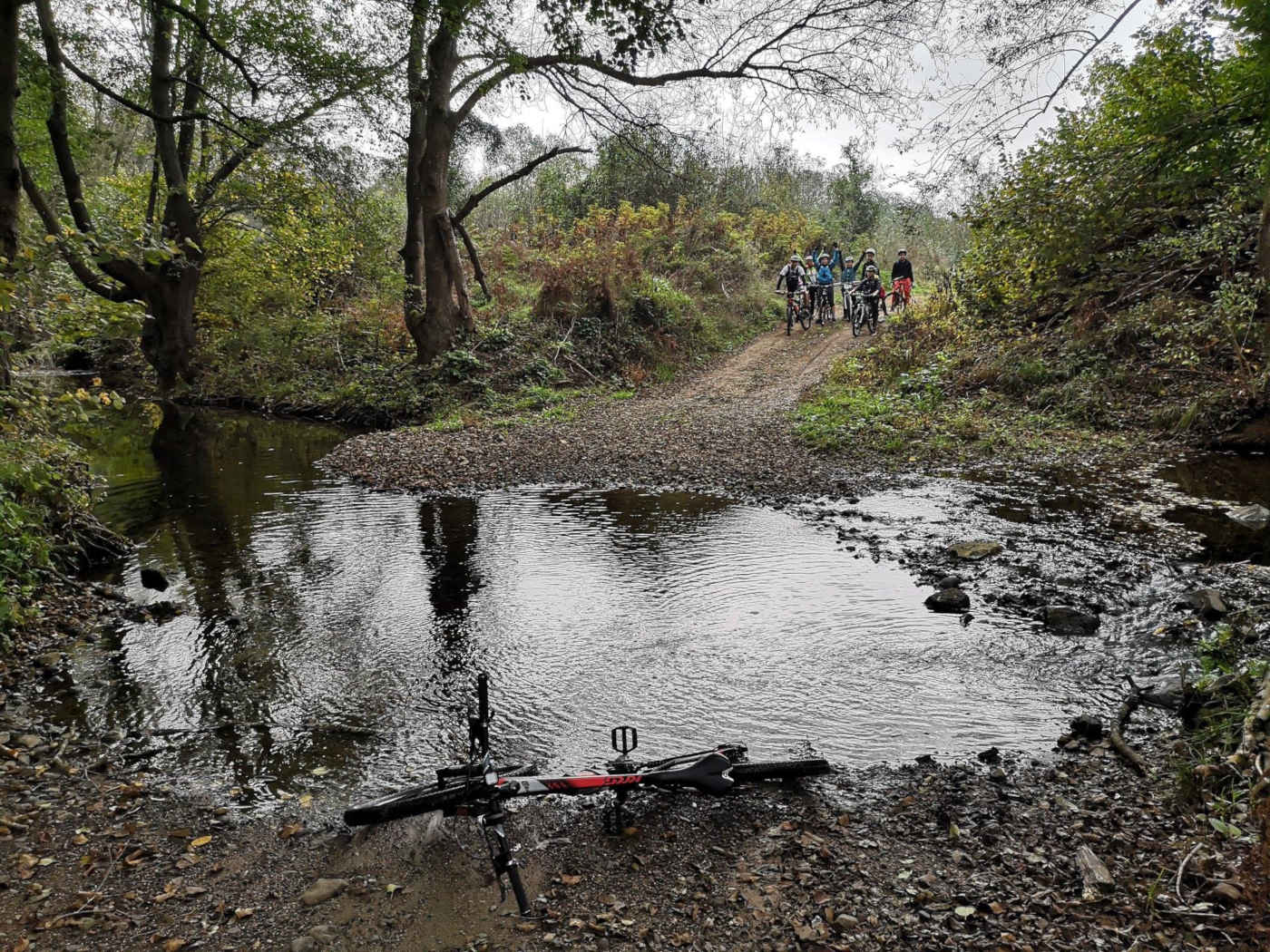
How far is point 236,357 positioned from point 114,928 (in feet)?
72.9

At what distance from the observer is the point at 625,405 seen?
686 inches

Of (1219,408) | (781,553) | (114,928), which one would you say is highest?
(1219,408)

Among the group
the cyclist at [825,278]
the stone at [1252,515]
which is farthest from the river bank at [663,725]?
the cyclist at [825,278]

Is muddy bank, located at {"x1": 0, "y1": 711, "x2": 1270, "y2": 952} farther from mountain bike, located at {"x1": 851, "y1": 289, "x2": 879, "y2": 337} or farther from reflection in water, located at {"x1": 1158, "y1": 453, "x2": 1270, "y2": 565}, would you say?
mountain bike, located at {"x1": 851, "y1": 289, "x2": 879, "y2": 337}

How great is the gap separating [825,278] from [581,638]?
19197 mm

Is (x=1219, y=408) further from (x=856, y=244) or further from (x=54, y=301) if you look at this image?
(x=856, y=244)

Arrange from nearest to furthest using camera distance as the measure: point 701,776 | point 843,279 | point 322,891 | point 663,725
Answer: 1. point 322,891
2. point 701,776
3. point 663,725
4. point 843,279

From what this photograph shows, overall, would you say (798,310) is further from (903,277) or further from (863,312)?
(903,277)

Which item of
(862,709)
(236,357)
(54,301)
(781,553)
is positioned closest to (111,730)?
(54,301)

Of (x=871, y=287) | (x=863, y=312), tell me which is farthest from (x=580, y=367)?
(x=871, y=287)

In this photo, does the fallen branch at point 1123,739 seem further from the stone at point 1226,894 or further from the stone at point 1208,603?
the stone at point 1208,603

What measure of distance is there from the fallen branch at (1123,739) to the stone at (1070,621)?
1.03 metres

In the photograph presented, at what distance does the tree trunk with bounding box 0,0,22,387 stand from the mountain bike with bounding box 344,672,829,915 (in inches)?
233

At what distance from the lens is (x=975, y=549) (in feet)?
25.1
